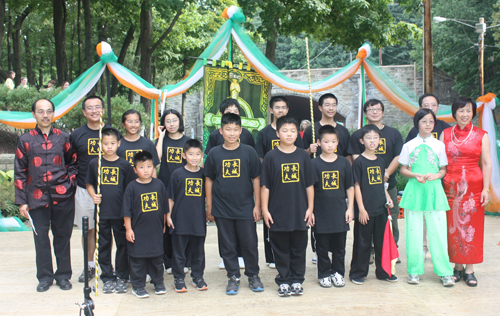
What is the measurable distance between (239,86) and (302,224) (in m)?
2.66

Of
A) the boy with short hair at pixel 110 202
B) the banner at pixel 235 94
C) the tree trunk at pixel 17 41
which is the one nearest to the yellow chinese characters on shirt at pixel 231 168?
the boy with short hair at pixel 110 202

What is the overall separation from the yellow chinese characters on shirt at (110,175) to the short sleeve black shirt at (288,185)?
1323mm

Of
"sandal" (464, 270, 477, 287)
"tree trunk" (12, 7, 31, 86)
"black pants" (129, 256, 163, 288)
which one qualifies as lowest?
"sandal" (464, 270, 477, 287)

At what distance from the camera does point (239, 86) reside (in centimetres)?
592

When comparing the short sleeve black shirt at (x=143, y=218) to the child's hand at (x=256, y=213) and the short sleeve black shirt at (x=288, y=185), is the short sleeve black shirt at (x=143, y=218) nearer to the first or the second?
the child's hand at (x=256, y=213)

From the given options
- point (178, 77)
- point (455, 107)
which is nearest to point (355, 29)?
point (455, 107)

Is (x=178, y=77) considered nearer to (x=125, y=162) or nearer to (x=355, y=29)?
(x=355, y=29)

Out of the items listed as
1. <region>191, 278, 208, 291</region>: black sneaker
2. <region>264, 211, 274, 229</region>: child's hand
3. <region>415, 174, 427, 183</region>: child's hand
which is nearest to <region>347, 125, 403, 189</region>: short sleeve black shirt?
<region>415, 174, 427, 183</region>: child's hand

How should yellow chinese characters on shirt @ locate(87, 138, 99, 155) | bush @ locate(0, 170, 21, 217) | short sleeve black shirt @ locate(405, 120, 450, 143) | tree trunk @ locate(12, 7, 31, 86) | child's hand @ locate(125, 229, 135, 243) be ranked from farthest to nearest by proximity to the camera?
1. tree trunk @ locate(12, 7, 31, 86)
2. bush @ locate(0, 170, 21, 217)
3. short sleeve black shirt @ locate(405, 120, 450, 143)
4. yellow chinese characters on shirt @ locate(87, 138, 99, 155)
5. child's hand @ locate(125, 229, 135, 243)

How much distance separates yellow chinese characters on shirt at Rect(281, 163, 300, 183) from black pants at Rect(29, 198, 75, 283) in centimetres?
201

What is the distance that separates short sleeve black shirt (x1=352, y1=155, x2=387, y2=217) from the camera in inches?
164

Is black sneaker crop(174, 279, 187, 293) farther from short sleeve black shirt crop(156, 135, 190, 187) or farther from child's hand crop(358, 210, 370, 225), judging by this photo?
child's hand crop(358, 210, 370, 225)

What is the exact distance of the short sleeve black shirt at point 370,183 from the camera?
164 inches

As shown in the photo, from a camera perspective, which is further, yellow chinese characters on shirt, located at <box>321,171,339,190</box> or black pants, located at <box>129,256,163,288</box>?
yellow chinese characters on shirt, located at <box>321,171,339,190</box>
